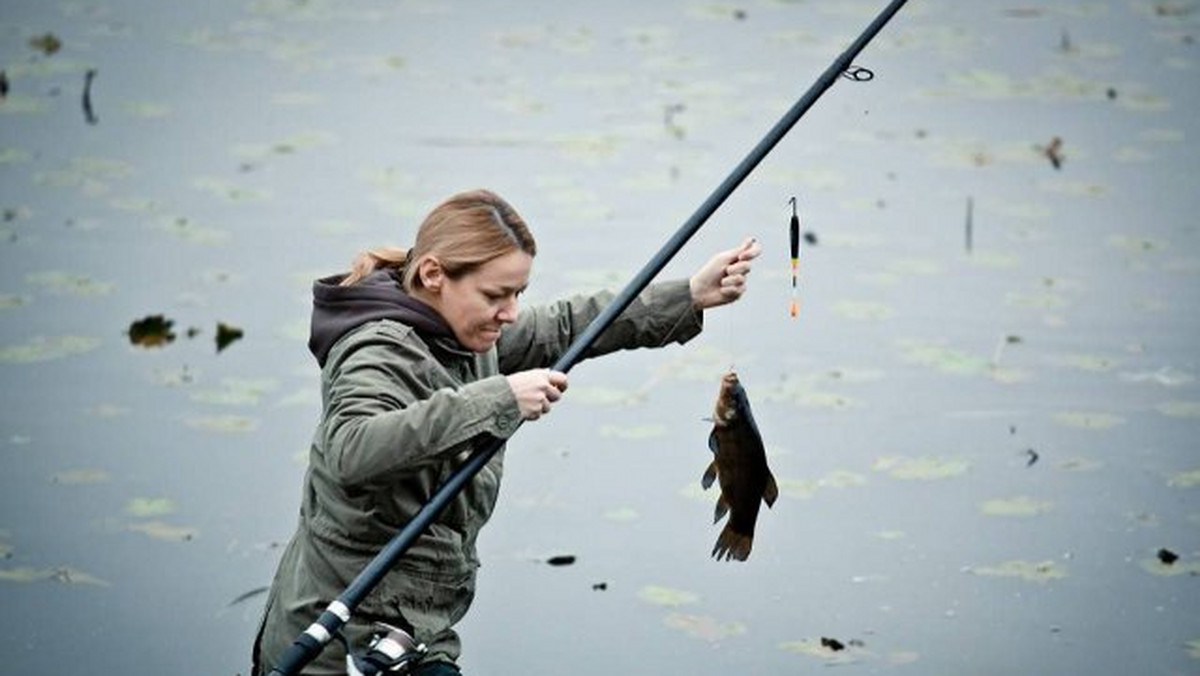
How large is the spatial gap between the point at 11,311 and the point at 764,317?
2.57 m

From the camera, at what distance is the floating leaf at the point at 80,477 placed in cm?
552

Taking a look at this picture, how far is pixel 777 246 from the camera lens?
7652 mm

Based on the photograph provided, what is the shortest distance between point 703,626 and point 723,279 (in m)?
1.43

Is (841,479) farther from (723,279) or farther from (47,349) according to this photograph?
(47,349)

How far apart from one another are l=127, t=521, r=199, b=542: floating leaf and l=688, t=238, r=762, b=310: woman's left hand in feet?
6.66

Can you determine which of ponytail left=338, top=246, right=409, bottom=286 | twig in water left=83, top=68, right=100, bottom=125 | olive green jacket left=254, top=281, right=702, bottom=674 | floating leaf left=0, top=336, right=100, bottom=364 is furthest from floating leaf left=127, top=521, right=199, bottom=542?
twig in water left=83, top=68, right=100, bottom=125

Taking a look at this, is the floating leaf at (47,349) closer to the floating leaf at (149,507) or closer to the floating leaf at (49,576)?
the floating leaf at (149,507)

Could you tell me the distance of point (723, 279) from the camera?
3.74 meters

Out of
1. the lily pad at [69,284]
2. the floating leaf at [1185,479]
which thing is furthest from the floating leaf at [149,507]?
the floating leaf at [1185,479]

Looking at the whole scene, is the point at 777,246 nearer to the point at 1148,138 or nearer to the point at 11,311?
the point at 1148,138

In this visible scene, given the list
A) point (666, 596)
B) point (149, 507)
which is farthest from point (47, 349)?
point (666, 596)

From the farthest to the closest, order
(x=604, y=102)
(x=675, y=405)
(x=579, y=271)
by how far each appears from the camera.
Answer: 1. (x=604, y=102)
2. (x=579, y=271)
3. (x=675, y=405)

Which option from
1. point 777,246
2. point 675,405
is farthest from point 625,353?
point 777,246

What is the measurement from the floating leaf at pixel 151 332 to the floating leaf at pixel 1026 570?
281cm
